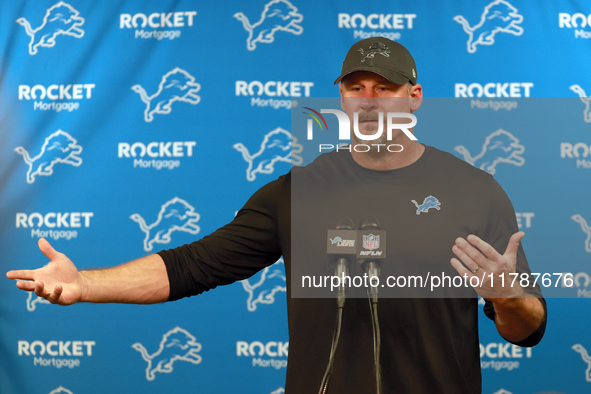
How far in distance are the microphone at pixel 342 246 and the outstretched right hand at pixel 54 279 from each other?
533 mm

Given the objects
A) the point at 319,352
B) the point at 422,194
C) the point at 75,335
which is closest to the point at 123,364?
the point at 75,335

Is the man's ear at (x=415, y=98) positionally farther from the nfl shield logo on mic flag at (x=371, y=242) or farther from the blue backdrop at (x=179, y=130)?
the blue backdrop at (x=179, y=130)

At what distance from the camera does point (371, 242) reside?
1.06m

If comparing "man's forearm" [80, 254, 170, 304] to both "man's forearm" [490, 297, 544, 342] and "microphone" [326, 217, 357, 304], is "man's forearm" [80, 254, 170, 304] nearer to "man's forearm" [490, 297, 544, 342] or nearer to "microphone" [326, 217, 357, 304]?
"microphone" [326, 217, 357, 304]

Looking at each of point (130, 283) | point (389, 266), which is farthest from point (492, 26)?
point (130, 283)

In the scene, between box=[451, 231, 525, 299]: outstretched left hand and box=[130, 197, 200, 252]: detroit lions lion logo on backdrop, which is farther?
box=[130, 197, 200, 252]: detroit lions lion logo on backdrop

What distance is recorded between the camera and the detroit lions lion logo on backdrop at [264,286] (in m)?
2.46

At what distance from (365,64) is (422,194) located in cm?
33

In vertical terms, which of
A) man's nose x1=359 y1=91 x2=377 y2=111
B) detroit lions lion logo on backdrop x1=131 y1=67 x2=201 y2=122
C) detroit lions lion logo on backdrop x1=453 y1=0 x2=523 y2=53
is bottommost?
man's nose x1=359 y1=91 x2=377 y2=111

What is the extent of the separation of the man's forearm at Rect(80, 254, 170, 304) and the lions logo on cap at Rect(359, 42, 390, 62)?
0.70 metres

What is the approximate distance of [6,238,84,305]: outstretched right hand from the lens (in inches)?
44.0

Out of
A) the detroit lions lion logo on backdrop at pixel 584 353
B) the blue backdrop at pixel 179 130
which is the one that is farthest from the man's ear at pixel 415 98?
the detroit lions lion logo on backdrop at pixel 584 353

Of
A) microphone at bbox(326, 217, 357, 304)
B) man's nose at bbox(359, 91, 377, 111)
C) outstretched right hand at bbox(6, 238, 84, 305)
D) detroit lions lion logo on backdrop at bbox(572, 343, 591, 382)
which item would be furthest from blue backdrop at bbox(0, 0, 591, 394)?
microphone at bbox(326, 217, 357, 304)

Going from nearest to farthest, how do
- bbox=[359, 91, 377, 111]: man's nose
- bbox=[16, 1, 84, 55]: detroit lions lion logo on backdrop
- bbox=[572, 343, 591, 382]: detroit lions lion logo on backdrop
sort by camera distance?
bbox=[359, 91, 377, 111]: man's nose < bbox=[572, 343, 591, 382]: detroit lions lion logo on backdrop < bbox=[16, 1, 84, 55]: detroit lions lion logo on backdrop
